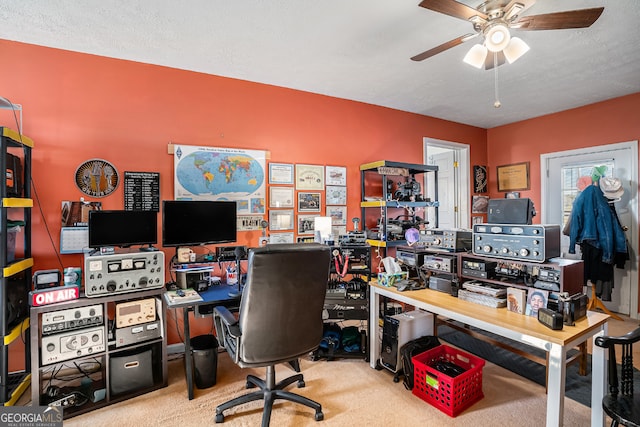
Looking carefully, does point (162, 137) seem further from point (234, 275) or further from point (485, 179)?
point (485, 179)

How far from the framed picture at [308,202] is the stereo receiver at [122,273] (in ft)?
5.04

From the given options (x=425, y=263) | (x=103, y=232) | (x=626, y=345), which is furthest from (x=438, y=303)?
(x=103, y=232)

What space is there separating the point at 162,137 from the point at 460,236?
269 cm

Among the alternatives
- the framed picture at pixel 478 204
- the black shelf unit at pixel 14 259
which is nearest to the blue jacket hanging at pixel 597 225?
the framed picture at pixel 478 204

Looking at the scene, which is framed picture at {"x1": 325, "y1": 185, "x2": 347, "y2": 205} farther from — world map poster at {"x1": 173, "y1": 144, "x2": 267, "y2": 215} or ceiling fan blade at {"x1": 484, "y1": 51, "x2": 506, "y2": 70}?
ceiling fan blade at {"x1": 484, "y1": 51, "x2": 506, "y2": 70}

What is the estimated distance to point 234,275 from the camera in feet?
9.03

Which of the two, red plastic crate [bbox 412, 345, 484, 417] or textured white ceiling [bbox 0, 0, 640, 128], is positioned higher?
textured white ceiling [bbox 0, 0, 640, 128]

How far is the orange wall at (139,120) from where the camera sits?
7.70 ft

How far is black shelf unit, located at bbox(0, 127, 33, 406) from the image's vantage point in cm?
190

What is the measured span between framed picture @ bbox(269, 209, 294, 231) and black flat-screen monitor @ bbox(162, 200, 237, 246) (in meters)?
0.56

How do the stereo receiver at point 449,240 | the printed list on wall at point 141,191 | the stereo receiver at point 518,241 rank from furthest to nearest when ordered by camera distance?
the printed list on wall at point 141,191 < the stereo receiver at point 449,240 < the stereo receiver at point 518,241

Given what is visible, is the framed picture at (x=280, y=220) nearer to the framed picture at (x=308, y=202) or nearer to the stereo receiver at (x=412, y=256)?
the framed picture at (x=308, y=202)

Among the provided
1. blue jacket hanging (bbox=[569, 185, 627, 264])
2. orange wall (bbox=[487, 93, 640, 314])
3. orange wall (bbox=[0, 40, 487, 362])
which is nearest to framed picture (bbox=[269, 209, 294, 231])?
orange wall (bbox=[0, 40, 487, 362])

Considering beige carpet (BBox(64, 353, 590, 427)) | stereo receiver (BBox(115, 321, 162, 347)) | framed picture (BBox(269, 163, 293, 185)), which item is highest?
framed picture (BBox(269, 163, 293, 185))
